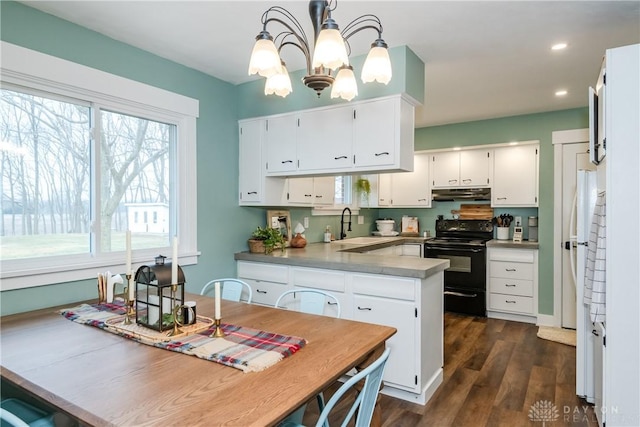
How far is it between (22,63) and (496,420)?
11.3ft

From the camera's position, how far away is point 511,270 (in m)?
4.39

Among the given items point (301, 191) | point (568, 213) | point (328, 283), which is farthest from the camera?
point (568, 213)

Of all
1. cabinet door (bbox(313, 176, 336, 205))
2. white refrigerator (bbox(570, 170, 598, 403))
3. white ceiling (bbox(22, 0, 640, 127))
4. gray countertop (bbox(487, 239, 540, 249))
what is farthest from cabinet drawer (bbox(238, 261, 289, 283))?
gray countertop (bbox(487, 239, 540, 249))

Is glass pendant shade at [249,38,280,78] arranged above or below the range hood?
above

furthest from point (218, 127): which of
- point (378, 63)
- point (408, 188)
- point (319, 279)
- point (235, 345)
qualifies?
point (408, 188)

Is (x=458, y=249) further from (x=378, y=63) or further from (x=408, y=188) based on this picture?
(x=378, y=63)

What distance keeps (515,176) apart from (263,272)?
3.29m

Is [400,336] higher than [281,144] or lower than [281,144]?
lower

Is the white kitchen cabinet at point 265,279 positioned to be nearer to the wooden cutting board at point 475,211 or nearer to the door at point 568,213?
the wooden cutting board at point 475,211

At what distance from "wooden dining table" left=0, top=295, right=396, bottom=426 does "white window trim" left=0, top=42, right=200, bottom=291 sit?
0.42 meters

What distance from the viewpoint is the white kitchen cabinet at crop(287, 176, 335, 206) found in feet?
11.6
